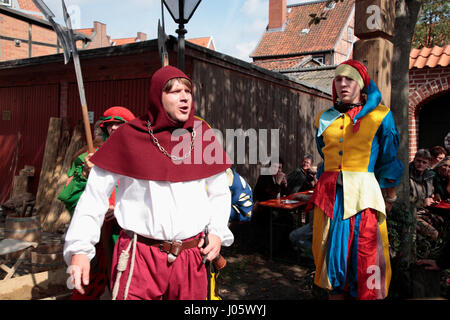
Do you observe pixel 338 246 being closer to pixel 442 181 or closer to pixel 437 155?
pixel 442 181

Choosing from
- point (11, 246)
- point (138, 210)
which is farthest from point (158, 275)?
point (11, 246)

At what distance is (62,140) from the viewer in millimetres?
8055

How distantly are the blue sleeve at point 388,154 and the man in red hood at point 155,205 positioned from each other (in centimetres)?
142

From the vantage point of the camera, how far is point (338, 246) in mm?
2797

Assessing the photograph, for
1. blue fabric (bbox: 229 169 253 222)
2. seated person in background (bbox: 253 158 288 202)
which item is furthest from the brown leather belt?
seated person in background (bbox: 253 158 288 202)

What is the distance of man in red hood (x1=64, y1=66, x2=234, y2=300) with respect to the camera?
6.40ft

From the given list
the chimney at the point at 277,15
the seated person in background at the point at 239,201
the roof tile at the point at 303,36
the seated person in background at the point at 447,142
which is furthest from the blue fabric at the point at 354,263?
the chimney at the point at 277,15

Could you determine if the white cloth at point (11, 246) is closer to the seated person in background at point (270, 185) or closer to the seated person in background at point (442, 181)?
the seated person in background at point (270, 185)

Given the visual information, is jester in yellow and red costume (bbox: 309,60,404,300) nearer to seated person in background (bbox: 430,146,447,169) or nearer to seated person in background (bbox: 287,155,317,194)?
seated person in background (bbox: 287,155,317,194)

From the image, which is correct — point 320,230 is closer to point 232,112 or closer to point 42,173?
point 232,112

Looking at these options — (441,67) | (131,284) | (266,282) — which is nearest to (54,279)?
(131,284)

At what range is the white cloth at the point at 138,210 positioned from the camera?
192 cm

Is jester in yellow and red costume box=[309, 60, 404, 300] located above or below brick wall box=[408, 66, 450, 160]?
below
